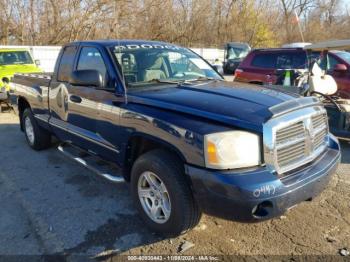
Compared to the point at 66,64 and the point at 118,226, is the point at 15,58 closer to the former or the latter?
the point at 66,64

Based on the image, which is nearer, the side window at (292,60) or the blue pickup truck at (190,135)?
the blue pickup truck at (190,135)

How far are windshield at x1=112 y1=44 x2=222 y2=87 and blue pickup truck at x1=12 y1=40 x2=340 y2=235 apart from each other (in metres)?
0.01

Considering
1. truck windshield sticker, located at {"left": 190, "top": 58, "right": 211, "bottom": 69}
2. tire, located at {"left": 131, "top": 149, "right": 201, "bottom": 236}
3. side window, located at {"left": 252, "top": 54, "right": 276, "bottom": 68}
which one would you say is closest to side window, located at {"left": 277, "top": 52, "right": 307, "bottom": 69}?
side window, located at {"left": 252, "top": 54, "right": 276, "bottom": 68}

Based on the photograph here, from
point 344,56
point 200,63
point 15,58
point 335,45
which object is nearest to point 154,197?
point 200,63

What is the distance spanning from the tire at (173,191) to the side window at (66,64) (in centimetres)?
211

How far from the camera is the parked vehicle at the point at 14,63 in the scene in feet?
33.4

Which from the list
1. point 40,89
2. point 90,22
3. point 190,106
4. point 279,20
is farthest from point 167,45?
point 279,20

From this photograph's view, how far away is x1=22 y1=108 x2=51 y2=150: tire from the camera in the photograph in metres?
6.04

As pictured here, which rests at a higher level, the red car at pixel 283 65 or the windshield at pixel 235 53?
the windshield at pixel 235 53

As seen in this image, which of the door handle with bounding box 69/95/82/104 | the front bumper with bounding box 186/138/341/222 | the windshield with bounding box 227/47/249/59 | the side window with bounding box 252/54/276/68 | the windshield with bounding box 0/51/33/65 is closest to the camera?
the front bumper with bounding box 186/138/341/222

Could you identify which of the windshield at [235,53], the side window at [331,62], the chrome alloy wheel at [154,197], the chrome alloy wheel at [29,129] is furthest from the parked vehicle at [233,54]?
the chrome alloy wheel at [154,197]

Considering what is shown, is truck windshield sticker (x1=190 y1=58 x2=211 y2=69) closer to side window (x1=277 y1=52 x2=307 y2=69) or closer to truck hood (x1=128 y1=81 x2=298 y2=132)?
truck hood (x1=128 y1=81 x2=298 y2=132)

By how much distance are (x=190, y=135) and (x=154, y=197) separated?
0.86 metres

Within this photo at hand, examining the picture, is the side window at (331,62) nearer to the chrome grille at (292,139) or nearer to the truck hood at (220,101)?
the truck hood at (220,101)
